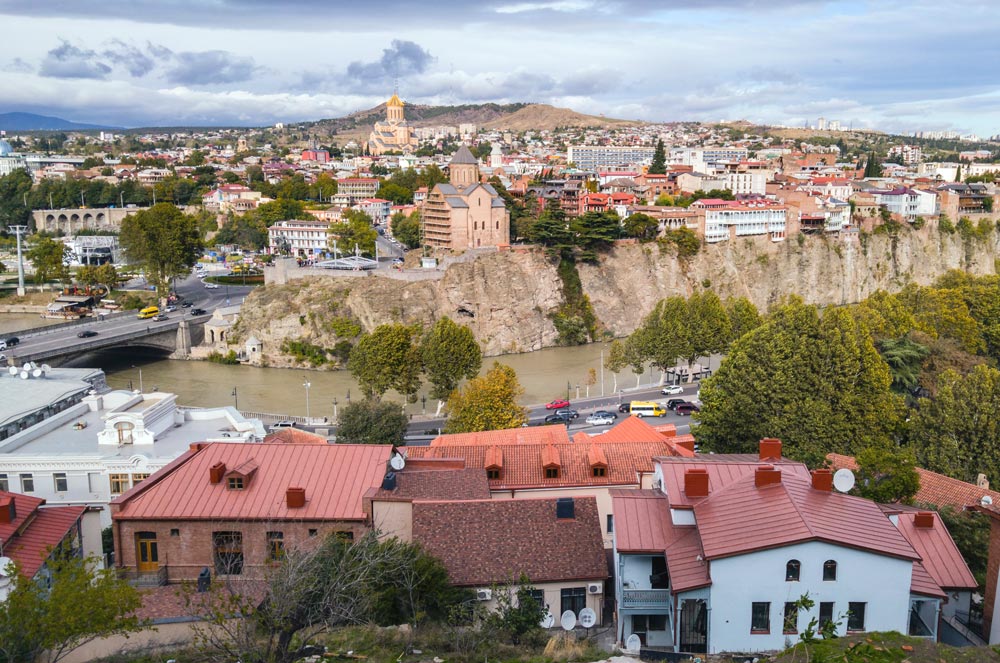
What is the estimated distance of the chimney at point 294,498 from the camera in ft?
40.0

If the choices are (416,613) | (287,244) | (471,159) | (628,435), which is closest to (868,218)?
(471,159)

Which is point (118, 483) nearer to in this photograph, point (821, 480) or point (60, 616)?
point (60, 616)

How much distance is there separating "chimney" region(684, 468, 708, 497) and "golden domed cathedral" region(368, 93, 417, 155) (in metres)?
129

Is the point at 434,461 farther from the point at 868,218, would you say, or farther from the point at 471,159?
the point at 868,218

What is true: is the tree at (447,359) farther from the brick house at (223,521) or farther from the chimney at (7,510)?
the chimney at (7,510)

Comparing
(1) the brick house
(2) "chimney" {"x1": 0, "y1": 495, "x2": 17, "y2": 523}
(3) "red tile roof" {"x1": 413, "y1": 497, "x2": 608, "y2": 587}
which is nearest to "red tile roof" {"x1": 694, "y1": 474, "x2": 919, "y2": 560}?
(3) "red tile roof" {"x1": 413, "y1": 497, "x2": 608, "y2": 587}

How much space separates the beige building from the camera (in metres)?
47.5

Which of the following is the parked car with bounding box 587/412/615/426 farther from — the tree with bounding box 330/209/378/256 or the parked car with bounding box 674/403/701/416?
the tree with bounding box 330/209/378/256

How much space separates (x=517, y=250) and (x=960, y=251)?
129 ft

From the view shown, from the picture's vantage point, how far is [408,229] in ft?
185

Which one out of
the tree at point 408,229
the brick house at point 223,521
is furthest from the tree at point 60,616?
the tree at point 408,229

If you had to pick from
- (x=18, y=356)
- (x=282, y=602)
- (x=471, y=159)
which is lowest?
(x=18, y=356)

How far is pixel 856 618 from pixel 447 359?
2112 cm

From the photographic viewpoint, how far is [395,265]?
46.0 metres
